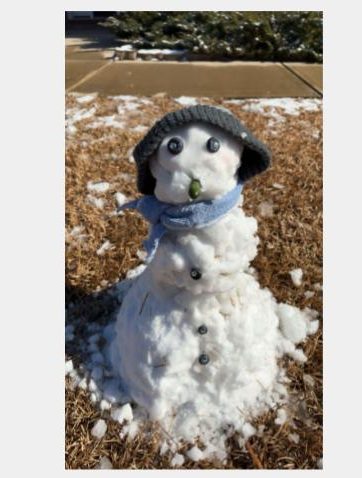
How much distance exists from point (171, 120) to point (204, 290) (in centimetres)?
71

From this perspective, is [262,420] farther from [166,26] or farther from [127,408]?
[166,26]

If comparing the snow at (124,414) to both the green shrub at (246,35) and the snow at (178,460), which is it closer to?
the snow at (178,460)

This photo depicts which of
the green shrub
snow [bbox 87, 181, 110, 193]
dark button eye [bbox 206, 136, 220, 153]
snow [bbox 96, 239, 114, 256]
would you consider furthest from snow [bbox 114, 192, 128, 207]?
the green shrub

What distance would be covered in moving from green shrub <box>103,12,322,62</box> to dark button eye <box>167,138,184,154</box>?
6873 millimetres

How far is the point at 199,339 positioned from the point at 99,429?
0.71 metres

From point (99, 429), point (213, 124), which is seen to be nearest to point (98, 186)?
point (99, 429)

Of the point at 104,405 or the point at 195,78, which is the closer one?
the point at 104,405

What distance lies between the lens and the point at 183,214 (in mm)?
1810

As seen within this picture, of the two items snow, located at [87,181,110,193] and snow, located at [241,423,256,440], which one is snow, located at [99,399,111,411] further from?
snow, located at [87,181,110,193]

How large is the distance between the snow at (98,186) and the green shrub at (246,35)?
4940mm

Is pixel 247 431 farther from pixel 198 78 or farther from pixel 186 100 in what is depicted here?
pixel 198 78

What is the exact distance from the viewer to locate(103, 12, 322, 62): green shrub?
7777 millimetres

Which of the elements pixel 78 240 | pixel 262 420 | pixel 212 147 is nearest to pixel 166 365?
pixel 262 420

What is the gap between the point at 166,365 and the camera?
207 centimetres
